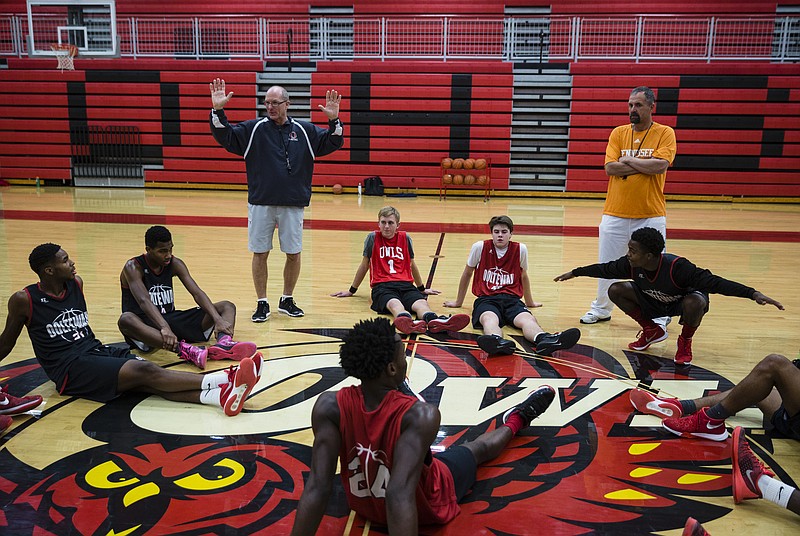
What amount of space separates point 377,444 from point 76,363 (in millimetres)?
2442

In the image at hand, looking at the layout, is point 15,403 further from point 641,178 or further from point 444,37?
point 444,37

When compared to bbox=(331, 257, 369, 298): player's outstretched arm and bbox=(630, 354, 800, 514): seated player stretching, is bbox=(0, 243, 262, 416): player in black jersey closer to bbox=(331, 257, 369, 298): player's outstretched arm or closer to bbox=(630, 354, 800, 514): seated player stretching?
bbox=(630, 354, 800, 514): seated player stretching

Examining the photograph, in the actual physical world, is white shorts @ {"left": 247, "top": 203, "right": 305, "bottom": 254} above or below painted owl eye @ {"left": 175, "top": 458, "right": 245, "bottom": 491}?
above

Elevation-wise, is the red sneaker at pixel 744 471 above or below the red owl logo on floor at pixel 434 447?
above

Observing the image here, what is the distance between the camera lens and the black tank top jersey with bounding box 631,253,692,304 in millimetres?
4992

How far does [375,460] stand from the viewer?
2629mm

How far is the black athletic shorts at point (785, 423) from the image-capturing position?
3.51 meters

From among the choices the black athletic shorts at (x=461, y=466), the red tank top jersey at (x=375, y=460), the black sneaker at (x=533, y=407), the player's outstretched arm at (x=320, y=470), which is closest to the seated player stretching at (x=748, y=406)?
the black sneaker at (x=533, y=407)

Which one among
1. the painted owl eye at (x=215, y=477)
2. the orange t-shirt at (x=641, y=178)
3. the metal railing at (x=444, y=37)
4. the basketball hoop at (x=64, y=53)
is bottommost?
the painted owl eye at (x=215, y=477)

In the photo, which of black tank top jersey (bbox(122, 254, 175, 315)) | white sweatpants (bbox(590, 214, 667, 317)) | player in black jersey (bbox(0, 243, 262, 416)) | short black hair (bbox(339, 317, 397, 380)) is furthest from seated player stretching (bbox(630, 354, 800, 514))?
black tank top jersey (bbox(122, 254, 175, 315))

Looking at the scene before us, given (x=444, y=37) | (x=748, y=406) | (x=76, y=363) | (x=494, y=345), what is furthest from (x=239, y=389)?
(x=444, y=37)

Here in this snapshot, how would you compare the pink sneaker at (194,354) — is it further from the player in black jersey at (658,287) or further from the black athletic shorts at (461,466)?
the player in black jersey at (658,287)

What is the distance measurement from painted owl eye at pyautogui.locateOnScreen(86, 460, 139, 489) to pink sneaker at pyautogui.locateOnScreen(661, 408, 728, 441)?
9.42 ft

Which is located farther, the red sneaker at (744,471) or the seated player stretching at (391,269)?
the seated player stretching at (391,269)
